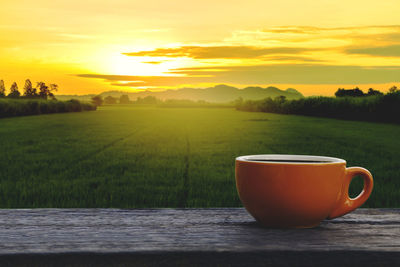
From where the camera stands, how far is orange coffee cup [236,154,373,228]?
4.93 ft

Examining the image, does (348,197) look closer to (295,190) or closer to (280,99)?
(295,190)

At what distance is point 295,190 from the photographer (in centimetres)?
151

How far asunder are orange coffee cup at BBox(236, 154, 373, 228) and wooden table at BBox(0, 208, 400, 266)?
0.06 metres

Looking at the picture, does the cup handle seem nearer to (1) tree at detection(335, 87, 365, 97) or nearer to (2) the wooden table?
(2) the wooden table

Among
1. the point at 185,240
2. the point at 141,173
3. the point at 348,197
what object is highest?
the point at 348,197

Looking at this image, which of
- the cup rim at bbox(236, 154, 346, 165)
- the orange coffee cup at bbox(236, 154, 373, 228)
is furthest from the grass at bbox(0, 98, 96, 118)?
the orange coffee cup at bbox(236, 154, 373, 228)

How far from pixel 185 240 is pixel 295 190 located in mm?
407

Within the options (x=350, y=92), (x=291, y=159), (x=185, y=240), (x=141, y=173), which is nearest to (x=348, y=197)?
(x=291, y=159)

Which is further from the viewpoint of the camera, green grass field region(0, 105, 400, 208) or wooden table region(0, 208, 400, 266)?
green grass field region(0, 105, 400, 208)

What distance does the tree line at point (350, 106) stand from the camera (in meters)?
35.1

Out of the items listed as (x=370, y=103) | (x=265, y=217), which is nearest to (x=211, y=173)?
(x=265, y=217)

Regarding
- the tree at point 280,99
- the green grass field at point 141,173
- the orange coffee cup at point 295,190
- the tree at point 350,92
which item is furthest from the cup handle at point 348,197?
the tree at point 350,92

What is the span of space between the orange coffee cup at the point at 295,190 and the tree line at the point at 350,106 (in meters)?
35.7

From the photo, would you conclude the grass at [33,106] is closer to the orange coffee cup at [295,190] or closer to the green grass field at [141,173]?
the green grass field at [141,173]
